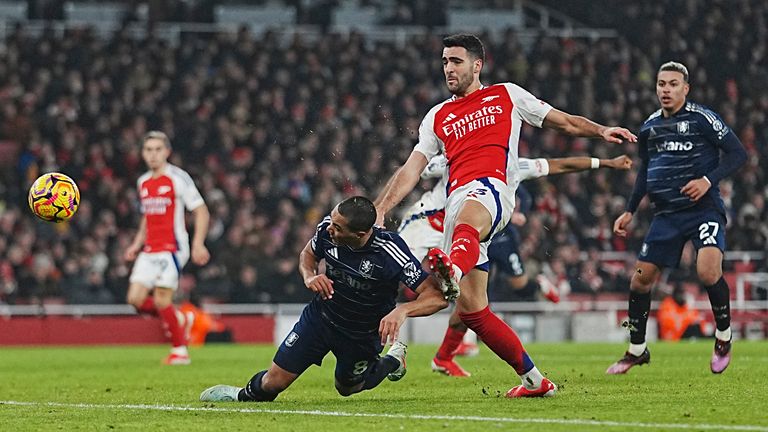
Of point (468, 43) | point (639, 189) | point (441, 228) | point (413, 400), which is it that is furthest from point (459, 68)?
point (441, 228)

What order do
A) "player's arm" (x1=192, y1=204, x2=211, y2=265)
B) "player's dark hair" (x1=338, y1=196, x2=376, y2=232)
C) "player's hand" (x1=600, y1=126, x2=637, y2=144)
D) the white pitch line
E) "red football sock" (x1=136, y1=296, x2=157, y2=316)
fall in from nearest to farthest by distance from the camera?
1. the white pitch line
2. "player's dark hair" (x1=338, y1=196, x2=376, y2=232)
3. "player's hand" (x1=600, y1=126, x2=637, y2=144)
4. "player's arm" (x1=192, y1=204, x2=211, y2=265)
5. "red football sock" (x1=136, y1=296, x2=157, y2=316)

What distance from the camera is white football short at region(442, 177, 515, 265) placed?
26.5 feet

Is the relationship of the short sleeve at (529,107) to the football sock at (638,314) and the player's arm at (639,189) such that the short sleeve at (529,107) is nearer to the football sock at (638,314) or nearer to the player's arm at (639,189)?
the player's arm at (639,189)

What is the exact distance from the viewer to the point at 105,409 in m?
8.16

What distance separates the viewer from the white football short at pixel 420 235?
41.5ft

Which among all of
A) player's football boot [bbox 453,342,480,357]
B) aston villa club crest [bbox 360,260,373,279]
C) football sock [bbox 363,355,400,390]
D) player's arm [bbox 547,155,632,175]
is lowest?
player's football boot [bbox 453,342,480,357]

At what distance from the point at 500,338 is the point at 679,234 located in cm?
306

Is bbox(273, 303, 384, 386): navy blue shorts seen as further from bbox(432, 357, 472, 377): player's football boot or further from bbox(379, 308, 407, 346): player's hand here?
bbox(432, 357, 472, 377): player's football boot

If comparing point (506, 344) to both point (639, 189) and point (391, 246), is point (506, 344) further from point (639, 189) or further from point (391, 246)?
point (639, 189)

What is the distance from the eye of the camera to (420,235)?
1271 cm

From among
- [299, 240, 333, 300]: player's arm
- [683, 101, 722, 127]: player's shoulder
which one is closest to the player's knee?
[683, 101, 722, 127]: player's shoulder

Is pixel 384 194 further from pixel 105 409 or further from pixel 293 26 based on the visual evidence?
pixel 293 26

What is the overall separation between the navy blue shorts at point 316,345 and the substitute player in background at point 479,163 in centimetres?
64

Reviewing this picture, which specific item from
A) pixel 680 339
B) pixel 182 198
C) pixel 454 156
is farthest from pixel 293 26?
pixel 454 156
